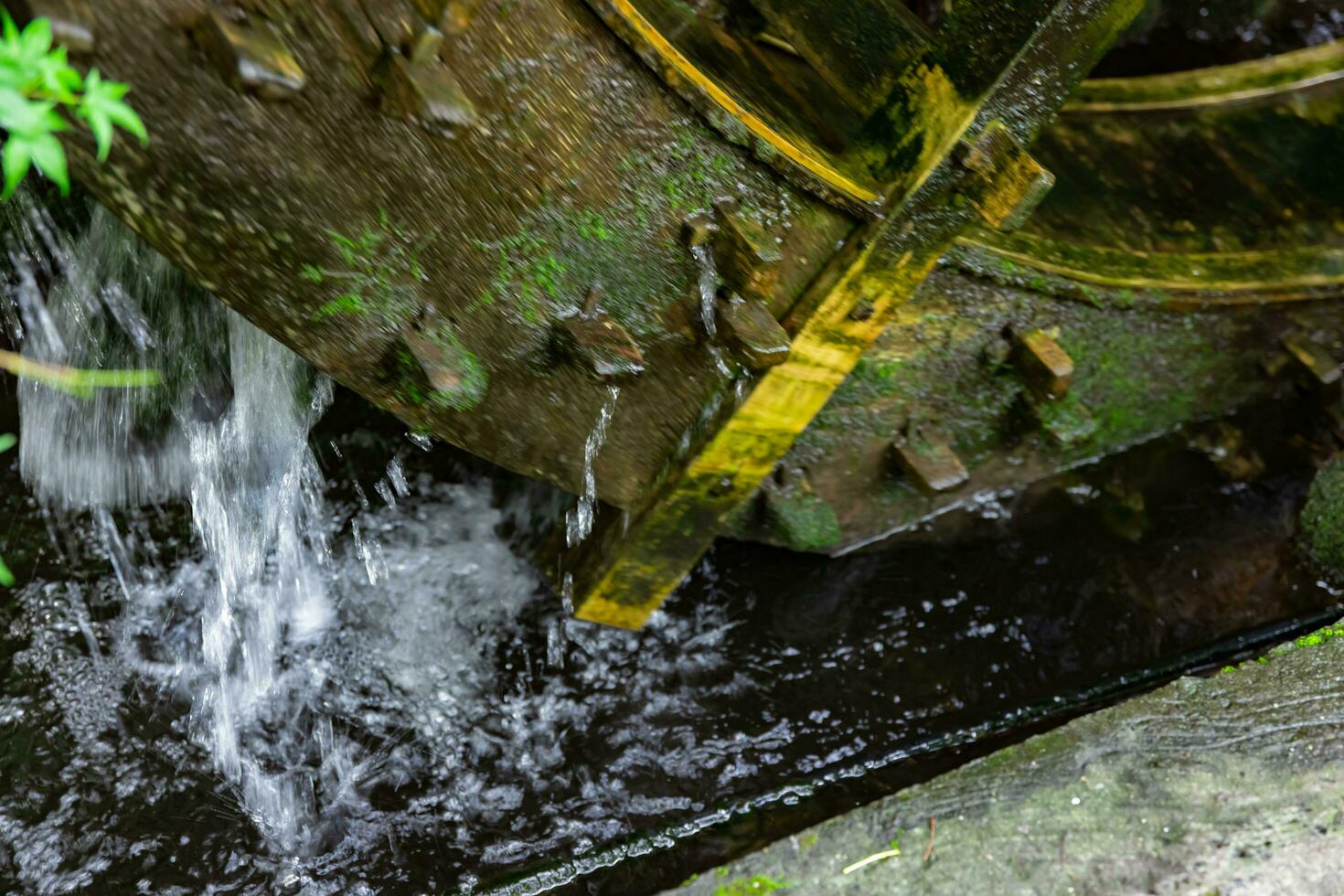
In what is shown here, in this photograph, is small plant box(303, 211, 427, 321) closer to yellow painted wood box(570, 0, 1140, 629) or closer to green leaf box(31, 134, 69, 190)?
yellow painted wood box(570, 0, 1140, 629)

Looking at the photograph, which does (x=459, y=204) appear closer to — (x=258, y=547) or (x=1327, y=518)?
(x=258, y=547)

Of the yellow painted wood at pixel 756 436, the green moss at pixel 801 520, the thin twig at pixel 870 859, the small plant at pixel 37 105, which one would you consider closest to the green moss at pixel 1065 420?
the green moss at pixel 801 520

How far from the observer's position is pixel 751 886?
7.05ft

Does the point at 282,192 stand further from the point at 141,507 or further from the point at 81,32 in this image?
the point at 141,507

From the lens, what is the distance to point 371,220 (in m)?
2.00

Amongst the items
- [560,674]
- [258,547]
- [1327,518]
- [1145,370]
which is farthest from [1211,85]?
[258,547]

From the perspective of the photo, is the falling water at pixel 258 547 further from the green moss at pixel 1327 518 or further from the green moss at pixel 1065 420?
the green moss at pixel 1327 518

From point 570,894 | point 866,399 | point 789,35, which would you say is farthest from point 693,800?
point 789,35

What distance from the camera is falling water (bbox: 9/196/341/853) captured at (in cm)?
250

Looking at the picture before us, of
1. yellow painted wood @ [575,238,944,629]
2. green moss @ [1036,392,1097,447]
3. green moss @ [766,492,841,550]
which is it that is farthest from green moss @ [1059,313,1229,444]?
yellow painted wood @ [575,238,944,629]

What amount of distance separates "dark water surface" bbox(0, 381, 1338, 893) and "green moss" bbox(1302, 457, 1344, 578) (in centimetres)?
10

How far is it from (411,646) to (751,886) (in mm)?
1221

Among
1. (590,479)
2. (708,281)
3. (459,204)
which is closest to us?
(459,204)

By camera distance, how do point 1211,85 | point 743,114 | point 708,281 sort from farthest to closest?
point 1211,85 < point 708,281 < point 743,114
